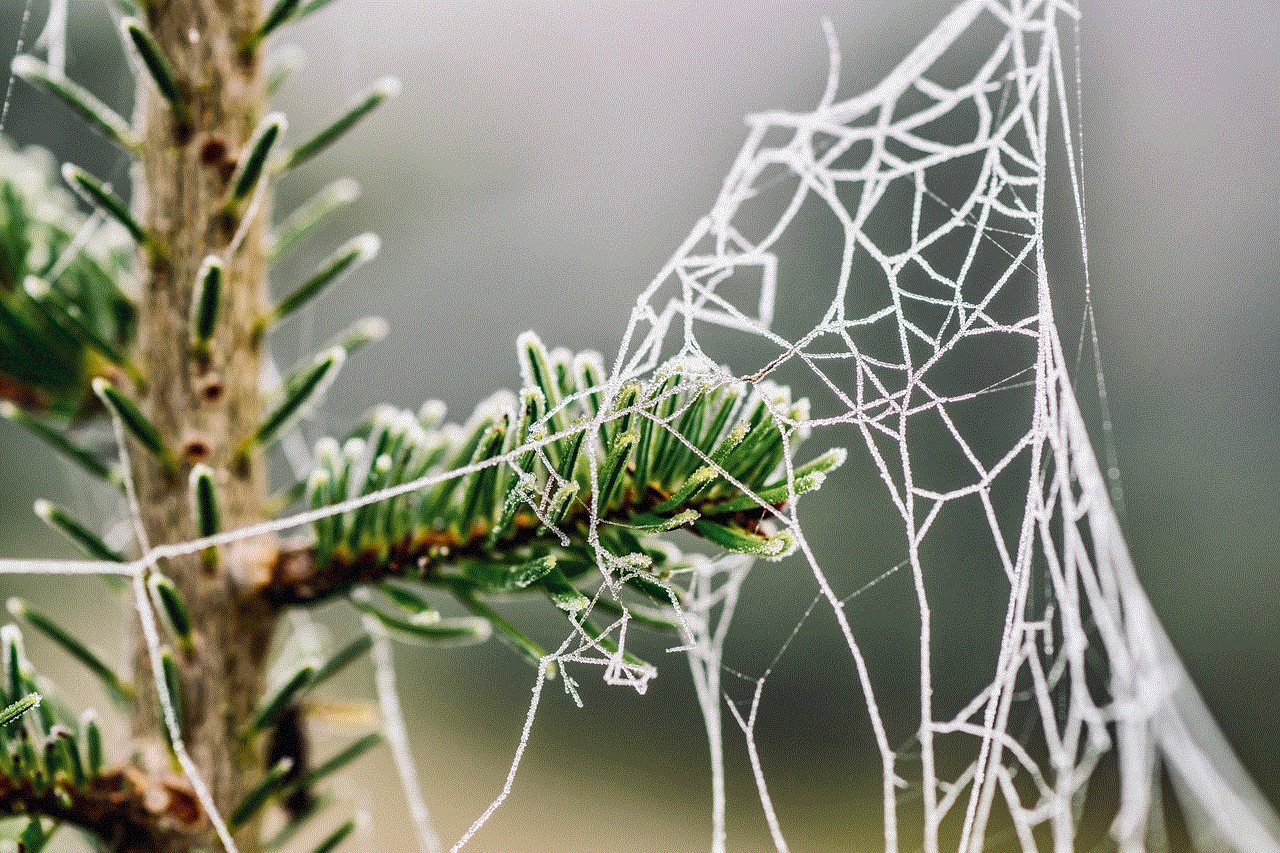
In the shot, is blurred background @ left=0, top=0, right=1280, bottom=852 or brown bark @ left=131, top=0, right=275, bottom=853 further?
blurred background @ left=0, top=0, right=1280, bottom=852

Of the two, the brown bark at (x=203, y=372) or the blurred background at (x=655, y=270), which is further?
the blurred background at (x=655, y=270)

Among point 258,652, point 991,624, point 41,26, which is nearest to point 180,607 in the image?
point 258,652

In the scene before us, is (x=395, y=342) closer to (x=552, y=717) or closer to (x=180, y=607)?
(x=552, y=717)

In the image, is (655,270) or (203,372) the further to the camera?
(655,270)
